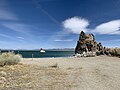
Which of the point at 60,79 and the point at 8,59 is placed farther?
the point at 8,59

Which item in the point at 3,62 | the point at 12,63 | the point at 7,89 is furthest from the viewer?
the point at 12,63

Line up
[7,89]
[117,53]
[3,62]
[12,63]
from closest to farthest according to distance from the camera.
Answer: [7,89] → [3,62] → [12,63] → [117,53]

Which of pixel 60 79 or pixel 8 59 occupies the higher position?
pixel 8 59

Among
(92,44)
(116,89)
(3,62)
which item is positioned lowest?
(116,89)

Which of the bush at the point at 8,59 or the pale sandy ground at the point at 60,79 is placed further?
the bush at the point at 8,59

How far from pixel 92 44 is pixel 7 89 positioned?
3682 inches

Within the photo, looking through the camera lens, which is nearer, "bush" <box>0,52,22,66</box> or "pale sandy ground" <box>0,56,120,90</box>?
"pale sandy ground" <box>0,56,120,90</box>

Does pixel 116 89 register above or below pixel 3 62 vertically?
below

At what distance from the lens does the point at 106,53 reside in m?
40.4

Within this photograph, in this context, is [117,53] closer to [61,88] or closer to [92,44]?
[61,88]

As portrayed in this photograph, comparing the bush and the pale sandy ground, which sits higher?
the bush

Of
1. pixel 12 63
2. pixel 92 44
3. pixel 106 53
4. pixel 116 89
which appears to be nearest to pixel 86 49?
pixel 92 44

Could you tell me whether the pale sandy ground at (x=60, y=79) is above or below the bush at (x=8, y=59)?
below

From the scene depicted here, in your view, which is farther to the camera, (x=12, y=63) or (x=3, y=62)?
(x=12, y=63)
